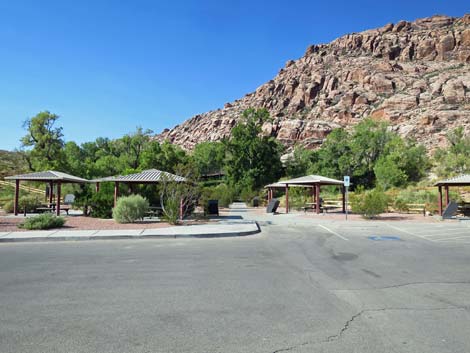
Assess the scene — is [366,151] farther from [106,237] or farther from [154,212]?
[106,237]

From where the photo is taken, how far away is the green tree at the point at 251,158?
5694 centimetres

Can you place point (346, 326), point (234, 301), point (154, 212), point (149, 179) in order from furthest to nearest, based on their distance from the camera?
point (149, 179)
point (154, 212)
point (234, 301)
point (346, 326)

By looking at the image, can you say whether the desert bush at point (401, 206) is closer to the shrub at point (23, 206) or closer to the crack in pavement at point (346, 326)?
the crack in pavement at point (346, 326)

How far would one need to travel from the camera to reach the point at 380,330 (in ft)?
13.4

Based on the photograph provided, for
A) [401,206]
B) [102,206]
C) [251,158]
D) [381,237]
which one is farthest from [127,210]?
[251,158]

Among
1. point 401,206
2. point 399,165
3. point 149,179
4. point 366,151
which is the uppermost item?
point 366,151

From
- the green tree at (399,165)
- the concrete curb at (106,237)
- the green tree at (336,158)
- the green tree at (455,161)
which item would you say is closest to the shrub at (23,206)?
the concrete curb at (106,237)

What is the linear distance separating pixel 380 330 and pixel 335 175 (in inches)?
2182

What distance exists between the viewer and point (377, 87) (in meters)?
111

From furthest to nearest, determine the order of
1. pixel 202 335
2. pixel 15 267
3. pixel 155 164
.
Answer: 1. pixel 155 164
2. pixel 15 267
3. pixel 202 335

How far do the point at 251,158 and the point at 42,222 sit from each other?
147 feet

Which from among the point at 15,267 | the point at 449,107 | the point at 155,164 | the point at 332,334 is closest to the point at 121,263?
the point at 15,267

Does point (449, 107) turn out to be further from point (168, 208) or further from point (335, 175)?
point (168, 208)

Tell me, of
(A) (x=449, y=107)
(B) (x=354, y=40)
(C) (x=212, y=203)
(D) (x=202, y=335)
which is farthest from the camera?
(B) (x=354, y=40)
